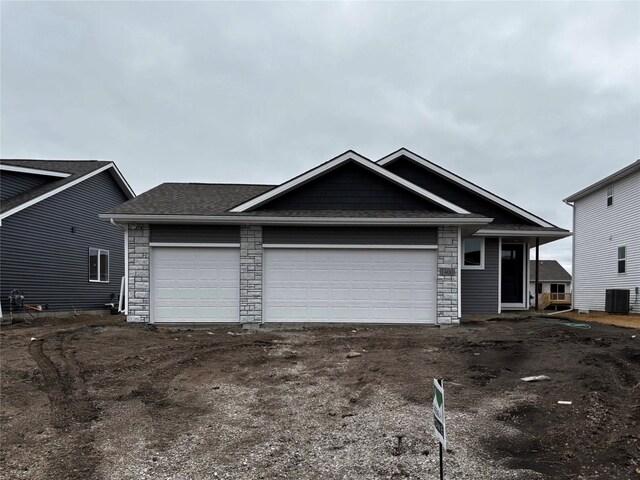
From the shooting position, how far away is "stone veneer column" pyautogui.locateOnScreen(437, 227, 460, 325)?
1200cm

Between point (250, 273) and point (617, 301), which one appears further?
point (617, 301)

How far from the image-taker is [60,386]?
23.1ft

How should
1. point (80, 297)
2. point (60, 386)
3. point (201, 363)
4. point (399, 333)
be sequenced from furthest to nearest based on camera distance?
point (80, 297)
point (399, 333)
point (201, 363)
point (60, 386)

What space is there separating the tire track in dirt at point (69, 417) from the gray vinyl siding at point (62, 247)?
7.52 meters

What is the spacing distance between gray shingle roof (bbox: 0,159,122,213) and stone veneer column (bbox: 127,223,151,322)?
5984 millimetres

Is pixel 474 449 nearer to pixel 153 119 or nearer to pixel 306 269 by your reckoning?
pixel 306 269

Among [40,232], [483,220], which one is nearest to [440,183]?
[483,220]

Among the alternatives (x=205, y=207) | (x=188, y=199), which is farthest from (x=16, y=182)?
(x=205, y=207)

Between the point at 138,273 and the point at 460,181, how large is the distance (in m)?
10.5

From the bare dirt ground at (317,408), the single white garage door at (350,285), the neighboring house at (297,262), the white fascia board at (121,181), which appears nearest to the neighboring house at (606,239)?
the neighboring house at (297,262)

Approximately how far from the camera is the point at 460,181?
621 inches

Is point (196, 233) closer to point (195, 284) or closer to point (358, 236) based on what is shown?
point (195, 284)

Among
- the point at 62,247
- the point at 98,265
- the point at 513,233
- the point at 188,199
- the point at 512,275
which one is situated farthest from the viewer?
the point at 98,265

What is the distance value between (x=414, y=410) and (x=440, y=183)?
11.5m
